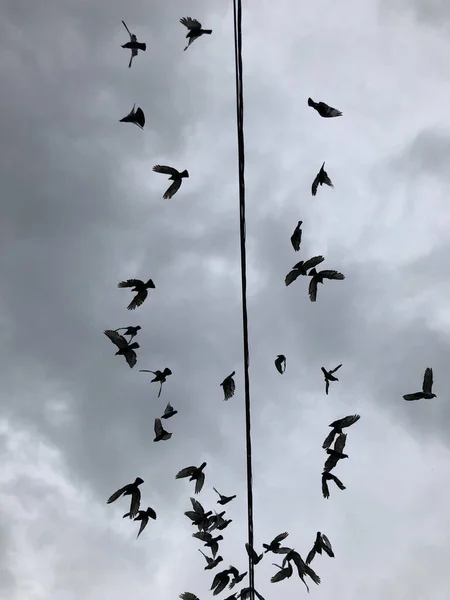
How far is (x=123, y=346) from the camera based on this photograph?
14695mm

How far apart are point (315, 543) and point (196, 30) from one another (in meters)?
10.8

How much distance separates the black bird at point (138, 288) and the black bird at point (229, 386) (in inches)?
110

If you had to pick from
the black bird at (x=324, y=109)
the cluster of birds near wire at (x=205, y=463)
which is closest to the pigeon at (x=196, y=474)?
the cluster of birds near wire at (x=205, y=463)

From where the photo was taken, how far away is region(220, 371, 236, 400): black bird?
1304 centimetres

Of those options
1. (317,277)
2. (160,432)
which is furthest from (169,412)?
(317,277)

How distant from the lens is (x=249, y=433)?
9.09 meters

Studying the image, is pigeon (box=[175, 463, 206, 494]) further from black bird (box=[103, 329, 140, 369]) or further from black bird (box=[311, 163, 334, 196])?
black bird (box=[311, 163, 334, 196])

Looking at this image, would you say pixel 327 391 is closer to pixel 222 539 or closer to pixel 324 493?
pixel 324 493

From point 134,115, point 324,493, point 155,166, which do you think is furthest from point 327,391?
point 134,115

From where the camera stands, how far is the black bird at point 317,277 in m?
13.8

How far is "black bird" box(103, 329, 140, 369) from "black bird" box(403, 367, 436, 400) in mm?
6049

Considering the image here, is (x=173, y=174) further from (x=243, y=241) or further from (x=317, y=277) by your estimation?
(x=243, y=241)

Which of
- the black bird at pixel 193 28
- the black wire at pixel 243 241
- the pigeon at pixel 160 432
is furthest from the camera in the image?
the pigeon at pixel 160 432

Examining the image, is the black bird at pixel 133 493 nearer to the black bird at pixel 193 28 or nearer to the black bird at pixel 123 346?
the black bird at pixel 123 346
